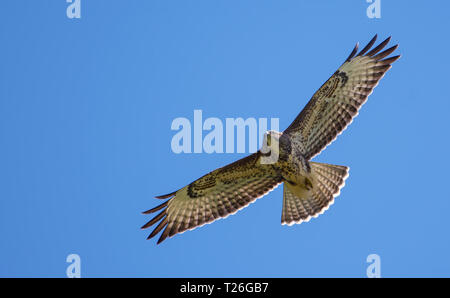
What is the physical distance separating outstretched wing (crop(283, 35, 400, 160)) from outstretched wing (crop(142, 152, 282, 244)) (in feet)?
2.41

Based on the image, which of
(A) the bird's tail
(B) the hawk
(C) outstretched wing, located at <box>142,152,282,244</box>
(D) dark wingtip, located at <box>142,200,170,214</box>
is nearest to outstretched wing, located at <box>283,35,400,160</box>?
(B) the hawk

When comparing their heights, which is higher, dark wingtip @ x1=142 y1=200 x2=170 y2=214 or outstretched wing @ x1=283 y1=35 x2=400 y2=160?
outstretched wing @ x1=283 y1=35 x2=400 y2=160

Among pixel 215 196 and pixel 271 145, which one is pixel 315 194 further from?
pixel 215 196

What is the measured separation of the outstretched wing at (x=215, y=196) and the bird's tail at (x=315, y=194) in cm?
39

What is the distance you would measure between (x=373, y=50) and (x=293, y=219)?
291cm

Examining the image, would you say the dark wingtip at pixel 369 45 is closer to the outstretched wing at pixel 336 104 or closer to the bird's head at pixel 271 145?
the outstretched wing at pixel 336 104

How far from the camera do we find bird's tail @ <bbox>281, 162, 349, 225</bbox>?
9.77 meters

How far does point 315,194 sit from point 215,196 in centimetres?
158

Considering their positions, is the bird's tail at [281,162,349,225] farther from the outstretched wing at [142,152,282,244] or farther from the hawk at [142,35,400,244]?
the outstretched wing at [142,152,282,244]

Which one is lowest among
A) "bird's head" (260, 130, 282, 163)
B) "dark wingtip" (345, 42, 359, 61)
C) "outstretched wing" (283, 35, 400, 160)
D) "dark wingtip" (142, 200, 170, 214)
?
"dark wingtip" (142, 200, 170, 214)
